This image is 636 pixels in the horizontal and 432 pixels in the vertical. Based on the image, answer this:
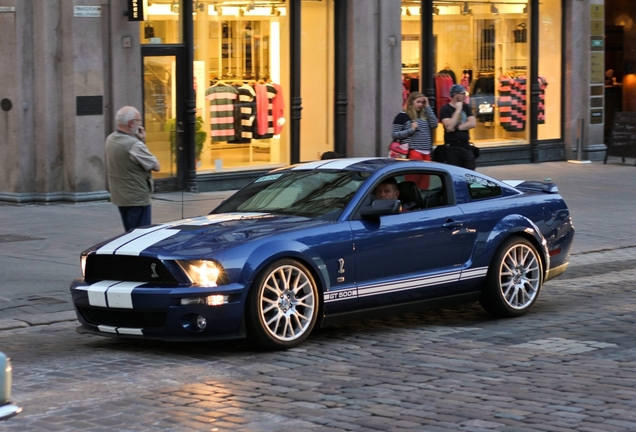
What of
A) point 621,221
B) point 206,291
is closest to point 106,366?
point 206,291

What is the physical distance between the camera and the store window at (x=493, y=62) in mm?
23453

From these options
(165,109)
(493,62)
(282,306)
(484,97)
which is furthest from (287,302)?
(493,62)

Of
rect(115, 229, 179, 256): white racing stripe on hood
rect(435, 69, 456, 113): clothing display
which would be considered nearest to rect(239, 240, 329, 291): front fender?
rect(115, 229, 179, 256): white racing stripe on hood

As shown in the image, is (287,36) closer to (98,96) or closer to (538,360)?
(98,96)

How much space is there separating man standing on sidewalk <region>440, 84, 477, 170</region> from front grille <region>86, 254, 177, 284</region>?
24.5 ft

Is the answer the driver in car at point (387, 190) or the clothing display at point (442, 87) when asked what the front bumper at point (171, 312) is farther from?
the clothing display at point (442, 87)

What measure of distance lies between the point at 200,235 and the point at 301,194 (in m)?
1.21

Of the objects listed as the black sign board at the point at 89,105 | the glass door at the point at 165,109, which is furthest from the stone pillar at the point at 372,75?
the black sign board at the point at 89,105

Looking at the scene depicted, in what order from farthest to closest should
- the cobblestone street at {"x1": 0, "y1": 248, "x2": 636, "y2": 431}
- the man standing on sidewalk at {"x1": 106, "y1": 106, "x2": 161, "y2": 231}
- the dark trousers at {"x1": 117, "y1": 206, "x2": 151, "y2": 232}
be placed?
the dark trousers at {"x1": 117, "y1": 206, "x2": 151, "y2": 232} < the man standing on sidewalk at {"x1": 106, "y1": 106, "x2": 161, "y2": 231} < the cobblestone street at {"x1": 0, "y1": 248, "x2": 636, "y2": 431}

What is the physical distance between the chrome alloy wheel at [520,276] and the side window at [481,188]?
20.5 inches

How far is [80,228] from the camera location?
50.9ft

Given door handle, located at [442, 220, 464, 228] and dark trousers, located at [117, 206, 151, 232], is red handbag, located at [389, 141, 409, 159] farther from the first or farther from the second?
door handle, located at [442, 220, 464, 228]

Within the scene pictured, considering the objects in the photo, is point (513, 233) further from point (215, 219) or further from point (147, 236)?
point (147, 236)

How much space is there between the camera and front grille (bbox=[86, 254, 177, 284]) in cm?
840
